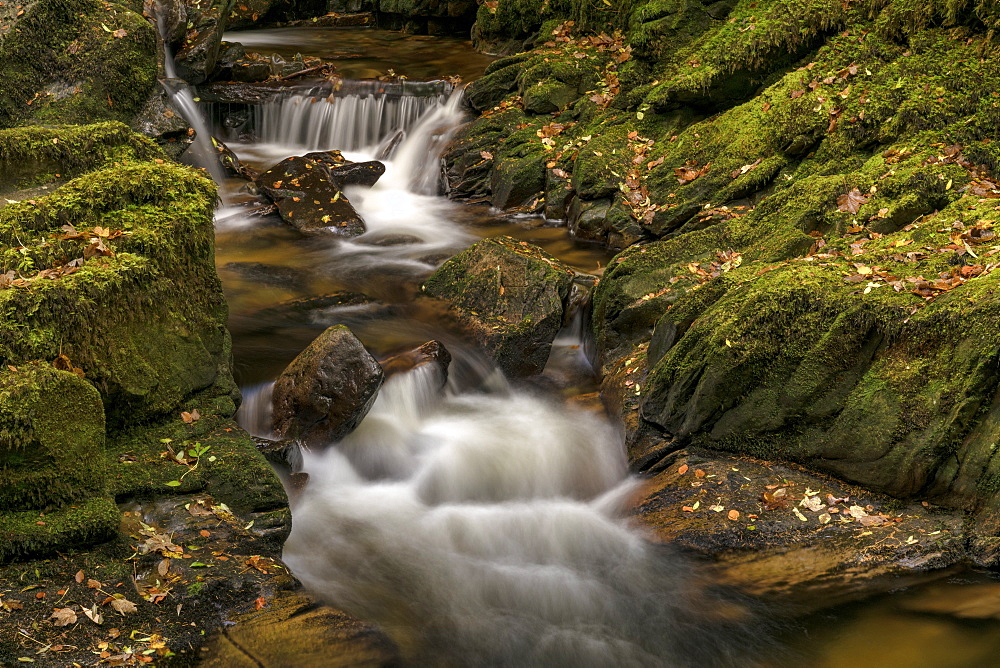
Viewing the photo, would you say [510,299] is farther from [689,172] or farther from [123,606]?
[123,606]

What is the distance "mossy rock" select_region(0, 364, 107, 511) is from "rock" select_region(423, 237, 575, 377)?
4.07 metres

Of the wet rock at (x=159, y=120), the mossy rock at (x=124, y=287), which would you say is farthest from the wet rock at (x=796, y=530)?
the wet rock at (x=159, y=120)

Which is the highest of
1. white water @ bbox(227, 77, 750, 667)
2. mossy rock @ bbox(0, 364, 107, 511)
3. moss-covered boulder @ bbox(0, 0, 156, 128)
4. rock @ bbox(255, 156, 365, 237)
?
Result: moss-covered boulder @ bbox(0, 0, 156, 128)

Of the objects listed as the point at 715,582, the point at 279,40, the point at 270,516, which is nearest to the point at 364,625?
the point at 270,516

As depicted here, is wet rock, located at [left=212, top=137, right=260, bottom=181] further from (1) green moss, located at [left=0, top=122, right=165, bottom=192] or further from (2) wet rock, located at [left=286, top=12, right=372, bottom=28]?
(2) wet rock, located at [left=286, top=12, right=372, bottom=28]

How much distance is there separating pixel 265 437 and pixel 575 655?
9.79 feet

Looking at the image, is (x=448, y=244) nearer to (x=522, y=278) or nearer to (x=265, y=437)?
(x=522, y=278)

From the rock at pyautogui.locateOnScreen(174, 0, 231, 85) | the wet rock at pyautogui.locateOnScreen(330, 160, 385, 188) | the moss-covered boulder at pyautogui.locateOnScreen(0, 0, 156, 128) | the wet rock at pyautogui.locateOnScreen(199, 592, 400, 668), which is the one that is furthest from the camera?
the rock at pyautogui.locateOnScreen(174, 0, 231, 85)

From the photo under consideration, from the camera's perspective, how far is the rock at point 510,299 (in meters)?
7.71

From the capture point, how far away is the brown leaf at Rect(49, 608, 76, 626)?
3.63 meters

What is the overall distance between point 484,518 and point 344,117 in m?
9.28

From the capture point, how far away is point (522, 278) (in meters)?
7.94

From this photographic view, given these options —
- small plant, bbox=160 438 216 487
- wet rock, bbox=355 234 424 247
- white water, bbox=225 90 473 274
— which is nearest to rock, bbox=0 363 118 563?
small plant, bbox=160 438 216 487

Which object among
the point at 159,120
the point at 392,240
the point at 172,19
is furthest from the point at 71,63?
the point at 392,240
